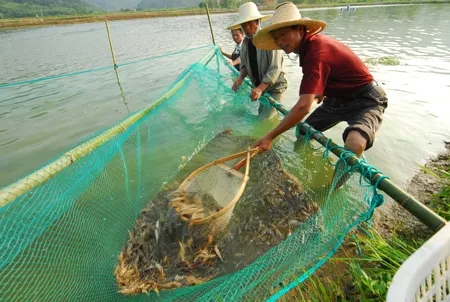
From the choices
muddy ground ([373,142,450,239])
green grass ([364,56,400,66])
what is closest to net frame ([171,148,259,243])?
muddy ground ([373,142,450,239])

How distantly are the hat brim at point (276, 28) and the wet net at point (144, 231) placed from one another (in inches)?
52.7

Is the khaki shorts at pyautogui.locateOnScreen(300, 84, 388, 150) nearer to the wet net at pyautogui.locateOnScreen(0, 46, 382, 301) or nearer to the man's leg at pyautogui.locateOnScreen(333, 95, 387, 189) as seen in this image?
the man's leg at pyautogui.locateOnScreen(333, 95, 387, 189)

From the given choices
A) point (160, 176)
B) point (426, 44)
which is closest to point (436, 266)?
point (160, 176)

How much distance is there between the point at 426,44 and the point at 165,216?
16.7 metres

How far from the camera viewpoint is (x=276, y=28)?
2867mm

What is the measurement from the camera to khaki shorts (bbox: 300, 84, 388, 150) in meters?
2.98

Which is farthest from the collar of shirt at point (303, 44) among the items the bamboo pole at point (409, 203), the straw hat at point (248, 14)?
the straw hat at point (248, 14)

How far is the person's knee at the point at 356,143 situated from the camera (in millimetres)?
2799

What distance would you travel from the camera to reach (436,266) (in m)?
1.15

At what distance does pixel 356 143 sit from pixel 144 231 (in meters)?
2.44

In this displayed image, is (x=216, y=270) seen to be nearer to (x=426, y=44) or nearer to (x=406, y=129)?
(x=406, y=129)

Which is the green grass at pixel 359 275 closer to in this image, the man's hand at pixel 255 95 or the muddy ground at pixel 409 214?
the muddy ground at pixel 409 214

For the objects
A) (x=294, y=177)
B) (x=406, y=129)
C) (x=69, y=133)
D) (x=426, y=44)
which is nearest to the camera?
(x=294, y=177)

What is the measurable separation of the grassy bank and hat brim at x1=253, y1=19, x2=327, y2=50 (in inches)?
87.4
